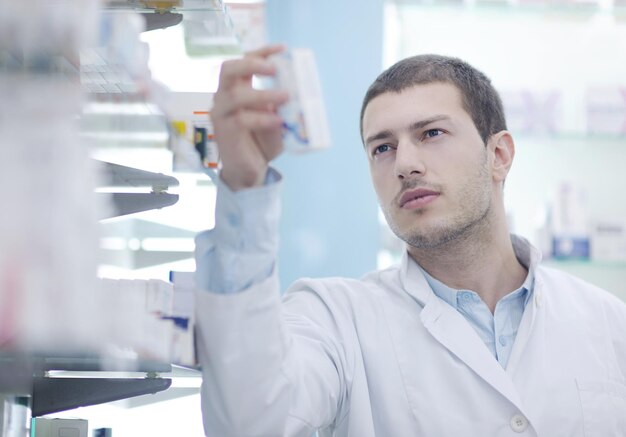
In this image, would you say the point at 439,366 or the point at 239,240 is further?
the point at 439,366

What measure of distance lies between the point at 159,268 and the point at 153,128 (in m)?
0.29

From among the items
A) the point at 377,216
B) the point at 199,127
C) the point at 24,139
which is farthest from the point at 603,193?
the point at 24,139

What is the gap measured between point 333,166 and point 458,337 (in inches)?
43.6

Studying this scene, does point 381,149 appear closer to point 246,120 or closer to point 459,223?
point 459,223

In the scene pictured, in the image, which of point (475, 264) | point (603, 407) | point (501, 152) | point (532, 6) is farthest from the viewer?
point (532, 6)

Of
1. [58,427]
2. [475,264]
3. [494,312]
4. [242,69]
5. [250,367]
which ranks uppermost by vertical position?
[242,69]

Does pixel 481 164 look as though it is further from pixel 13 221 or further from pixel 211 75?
pixel 13 221

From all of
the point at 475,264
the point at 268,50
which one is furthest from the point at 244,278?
the point at 475,264

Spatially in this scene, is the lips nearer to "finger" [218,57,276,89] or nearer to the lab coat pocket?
the lab coat pocket

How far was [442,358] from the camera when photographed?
1613 millimetres


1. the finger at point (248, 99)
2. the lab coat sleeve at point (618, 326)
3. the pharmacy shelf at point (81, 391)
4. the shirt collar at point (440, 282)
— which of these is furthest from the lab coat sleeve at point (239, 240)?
the lab coat sleeve at point (618, 326)

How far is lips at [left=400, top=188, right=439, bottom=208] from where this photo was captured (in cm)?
167

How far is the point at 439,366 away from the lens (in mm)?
1607

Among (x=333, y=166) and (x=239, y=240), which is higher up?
(x=333, y=166)
